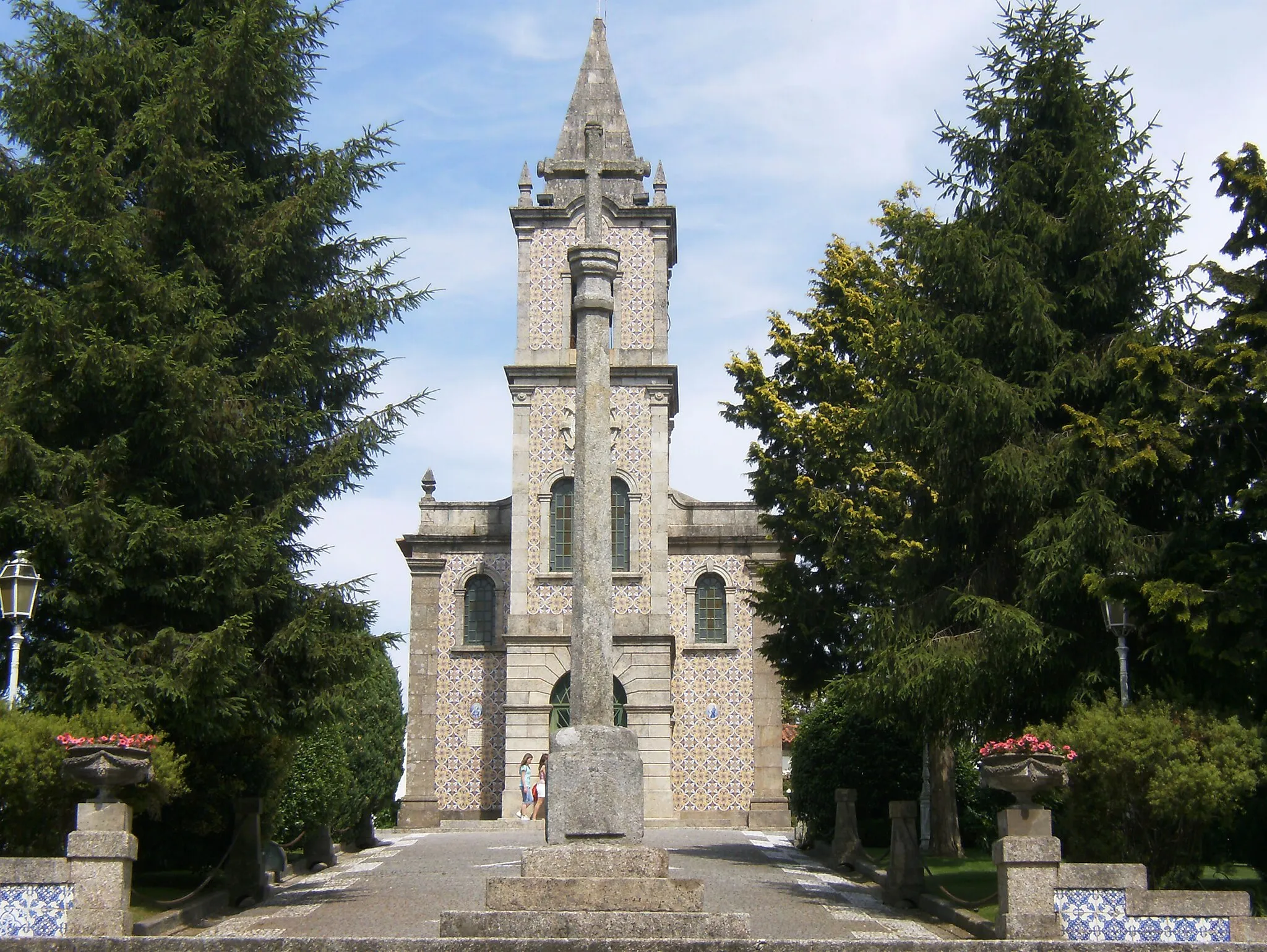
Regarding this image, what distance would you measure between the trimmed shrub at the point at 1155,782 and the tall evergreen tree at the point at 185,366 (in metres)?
7.54

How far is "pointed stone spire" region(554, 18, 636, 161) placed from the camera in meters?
36.9

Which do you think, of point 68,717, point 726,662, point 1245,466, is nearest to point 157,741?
point 68,717

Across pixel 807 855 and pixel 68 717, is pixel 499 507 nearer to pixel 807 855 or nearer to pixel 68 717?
pixel 807 855

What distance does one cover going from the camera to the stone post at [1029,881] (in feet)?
39.9

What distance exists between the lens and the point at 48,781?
1286cm

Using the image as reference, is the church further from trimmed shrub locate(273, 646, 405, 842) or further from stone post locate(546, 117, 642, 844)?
stone post locate(546, 117, 642, 844)

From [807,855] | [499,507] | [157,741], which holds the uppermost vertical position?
[499,507]

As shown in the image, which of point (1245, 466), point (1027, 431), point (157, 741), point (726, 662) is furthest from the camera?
point (726, 662)

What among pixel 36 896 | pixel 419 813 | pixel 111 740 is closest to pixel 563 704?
pixel 419 813

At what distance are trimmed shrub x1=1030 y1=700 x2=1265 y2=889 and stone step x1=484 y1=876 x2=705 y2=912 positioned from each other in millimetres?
4689

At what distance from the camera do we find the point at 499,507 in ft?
117

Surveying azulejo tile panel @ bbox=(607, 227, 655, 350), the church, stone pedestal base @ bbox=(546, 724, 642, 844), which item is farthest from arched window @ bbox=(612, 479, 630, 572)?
stone pedestal base @ bbox=(546, 724, 642, 844)

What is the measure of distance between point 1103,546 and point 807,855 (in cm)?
1047

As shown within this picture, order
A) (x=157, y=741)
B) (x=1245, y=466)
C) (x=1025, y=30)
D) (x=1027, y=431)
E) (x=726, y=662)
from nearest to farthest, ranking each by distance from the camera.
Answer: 1. (x=157, y=741)
2. (x=1245, y=466)
3. (x=1027, y=431)
4. (x=1025, y=30)
5. (x=726, y=662)
